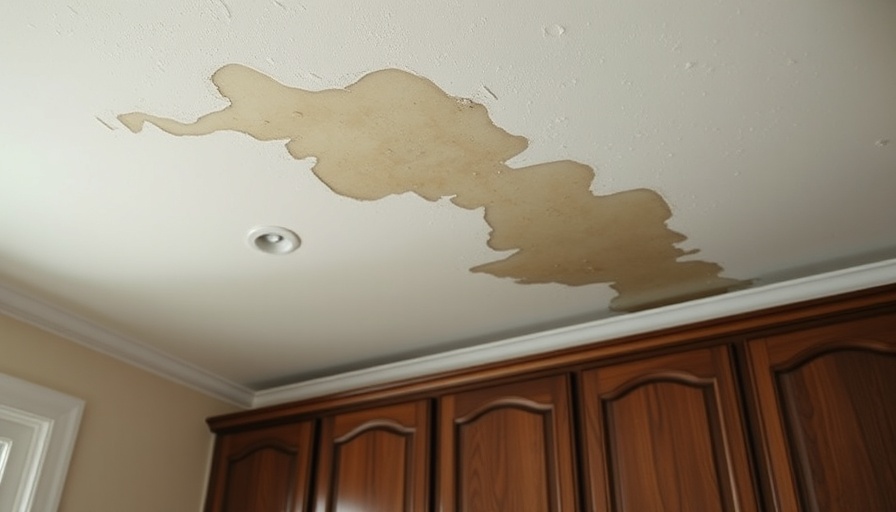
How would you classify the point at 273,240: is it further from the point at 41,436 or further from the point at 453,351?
the point at 41,436

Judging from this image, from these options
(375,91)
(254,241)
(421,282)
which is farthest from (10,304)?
(375,91)

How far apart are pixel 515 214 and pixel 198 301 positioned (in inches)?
38.0

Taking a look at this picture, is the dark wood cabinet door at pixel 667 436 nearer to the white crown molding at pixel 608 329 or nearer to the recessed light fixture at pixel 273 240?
the white crown molding at pixel 608 329

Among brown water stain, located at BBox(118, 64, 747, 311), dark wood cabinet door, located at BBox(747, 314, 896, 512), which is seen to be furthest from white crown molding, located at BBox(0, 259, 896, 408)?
dark wood cabinet door, located at BBox(747, 314, 896, 512)

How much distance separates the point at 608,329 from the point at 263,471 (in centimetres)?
118

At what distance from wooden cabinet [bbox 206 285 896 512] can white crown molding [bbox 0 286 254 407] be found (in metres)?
0.39

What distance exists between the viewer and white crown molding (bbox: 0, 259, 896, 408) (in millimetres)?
1860

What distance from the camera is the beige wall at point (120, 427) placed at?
2.02 m

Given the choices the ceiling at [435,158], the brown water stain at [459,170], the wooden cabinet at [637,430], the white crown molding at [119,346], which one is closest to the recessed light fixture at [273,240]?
the ceiling at [435,158]

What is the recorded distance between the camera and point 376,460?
6.88 ft

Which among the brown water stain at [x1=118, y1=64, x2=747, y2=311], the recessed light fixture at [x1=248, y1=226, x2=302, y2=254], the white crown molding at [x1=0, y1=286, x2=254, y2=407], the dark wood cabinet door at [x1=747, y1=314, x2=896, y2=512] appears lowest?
the dark wood cabinet door at [x1=747, y1=314, x2=896, y2=512]

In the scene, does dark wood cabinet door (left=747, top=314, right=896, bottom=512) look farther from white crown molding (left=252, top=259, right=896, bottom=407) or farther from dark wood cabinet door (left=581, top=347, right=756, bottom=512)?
white crown molding (left=252, top=259, right=896, bottom=407)

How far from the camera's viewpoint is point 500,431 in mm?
1933

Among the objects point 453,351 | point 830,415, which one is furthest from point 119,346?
point 830,415
